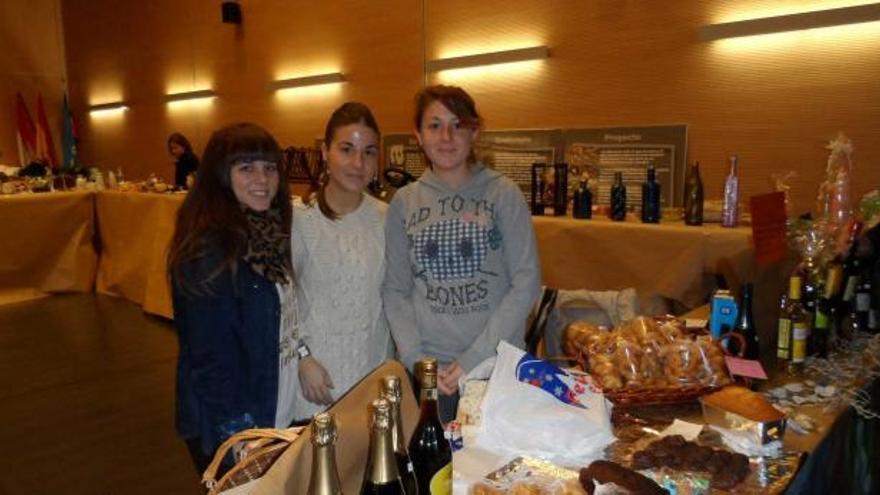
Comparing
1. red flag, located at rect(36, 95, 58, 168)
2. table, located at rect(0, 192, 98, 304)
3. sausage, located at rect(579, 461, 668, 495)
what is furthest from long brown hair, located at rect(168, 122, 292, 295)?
red flag, located at rect(36, 95, 58, 168)

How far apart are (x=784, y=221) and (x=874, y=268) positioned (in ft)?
1.70

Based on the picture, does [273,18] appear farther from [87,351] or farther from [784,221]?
[784,221]

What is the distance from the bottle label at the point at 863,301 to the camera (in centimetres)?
212

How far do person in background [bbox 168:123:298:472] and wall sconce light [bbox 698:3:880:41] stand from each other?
2.76 metres

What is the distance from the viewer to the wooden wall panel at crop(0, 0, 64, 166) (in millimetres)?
9531

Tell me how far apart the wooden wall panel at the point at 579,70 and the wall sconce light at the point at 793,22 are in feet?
0.22

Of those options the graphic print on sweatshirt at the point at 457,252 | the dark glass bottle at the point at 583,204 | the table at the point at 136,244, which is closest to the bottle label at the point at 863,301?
the graphic print on sweatshirt at the point at 457,252

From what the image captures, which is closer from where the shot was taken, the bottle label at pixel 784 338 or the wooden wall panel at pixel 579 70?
the bottle label at pixel 784 338

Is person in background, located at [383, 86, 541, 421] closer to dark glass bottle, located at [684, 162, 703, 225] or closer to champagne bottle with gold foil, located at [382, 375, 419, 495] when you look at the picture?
champagne bottle with gold foil, located at [382, 375, 419, 495]

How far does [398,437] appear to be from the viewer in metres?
0.94

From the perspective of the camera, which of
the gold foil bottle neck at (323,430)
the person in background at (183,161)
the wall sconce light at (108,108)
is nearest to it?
the gold foil bottle neck at (323,430)

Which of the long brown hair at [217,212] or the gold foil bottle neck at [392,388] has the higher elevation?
the long brown hair at [217,212]

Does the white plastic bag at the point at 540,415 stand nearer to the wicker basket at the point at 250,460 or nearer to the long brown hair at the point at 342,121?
the wicker basket at the point at 250,460

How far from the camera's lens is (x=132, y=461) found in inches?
115
